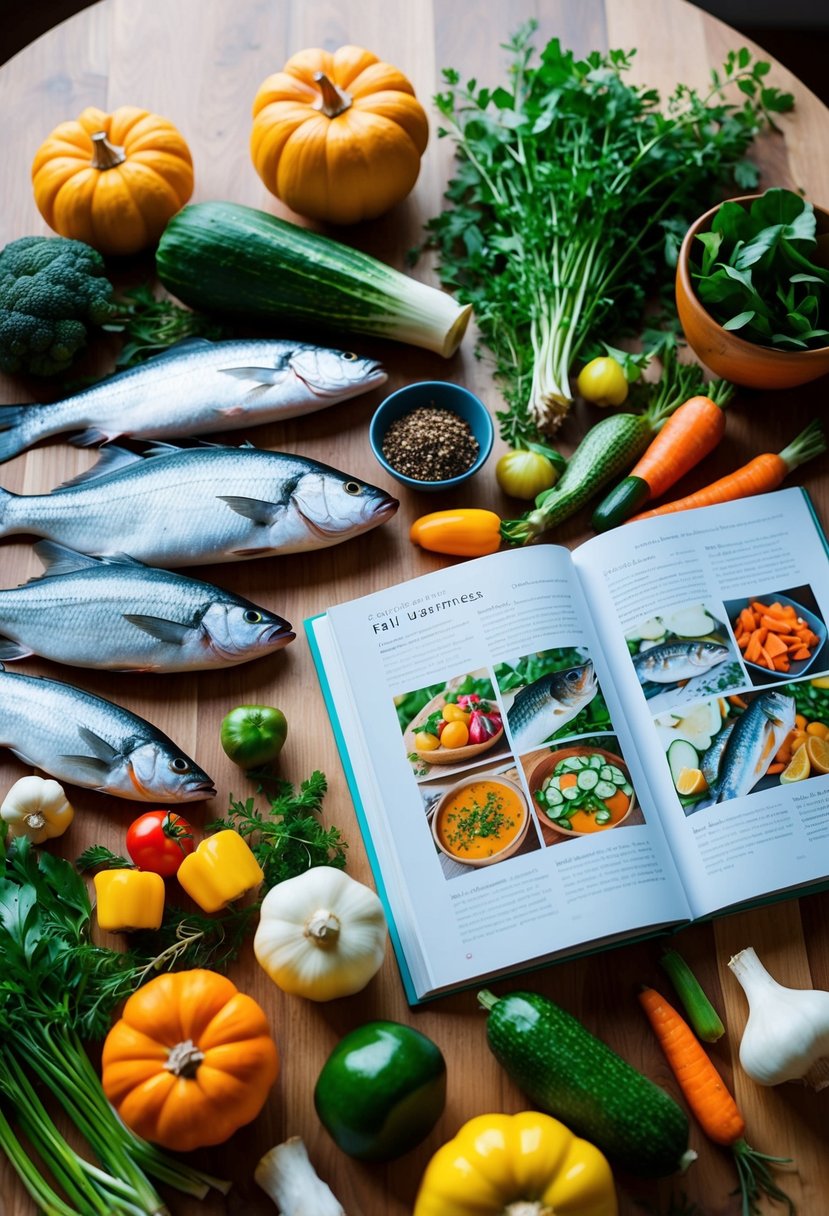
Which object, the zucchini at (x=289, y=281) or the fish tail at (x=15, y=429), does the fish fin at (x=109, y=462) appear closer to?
the fish tail at (x=15, y=429)

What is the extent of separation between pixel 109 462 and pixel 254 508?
0.83 ft

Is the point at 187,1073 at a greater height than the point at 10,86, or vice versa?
the point at 10,86

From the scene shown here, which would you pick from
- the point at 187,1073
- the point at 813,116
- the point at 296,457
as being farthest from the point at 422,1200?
the point at 813,116

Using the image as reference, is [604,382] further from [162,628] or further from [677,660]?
[162,628]

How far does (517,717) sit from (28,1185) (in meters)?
0.78

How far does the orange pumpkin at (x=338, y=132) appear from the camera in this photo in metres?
1.52

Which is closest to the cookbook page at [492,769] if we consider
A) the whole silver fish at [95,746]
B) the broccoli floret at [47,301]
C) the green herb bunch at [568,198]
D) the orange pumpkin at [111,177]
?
the whole silver fish at [95,746]

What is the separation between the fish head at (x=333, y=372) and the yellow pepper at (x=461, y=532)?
0.24 metres

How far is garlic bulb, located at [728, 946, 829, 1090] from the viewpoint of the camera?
1.18 metres

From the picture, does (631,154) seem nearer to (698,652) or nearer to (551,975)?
(698,652)

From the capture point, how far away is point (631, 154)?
5.26 ft

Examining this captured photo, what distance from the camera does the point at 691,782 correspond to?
131 centimetres

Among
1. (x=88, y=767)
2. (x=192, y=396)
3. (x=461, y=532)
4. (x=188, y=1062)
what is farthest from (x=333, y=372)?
(x=188, y=1062)

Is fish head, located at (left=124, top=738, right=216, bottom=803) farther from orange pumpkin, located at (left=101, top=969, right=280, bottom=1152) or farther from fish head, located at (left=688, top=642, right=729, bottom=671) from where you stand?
fish head, located at (left=688, top=642, right=729, bottom=671)
